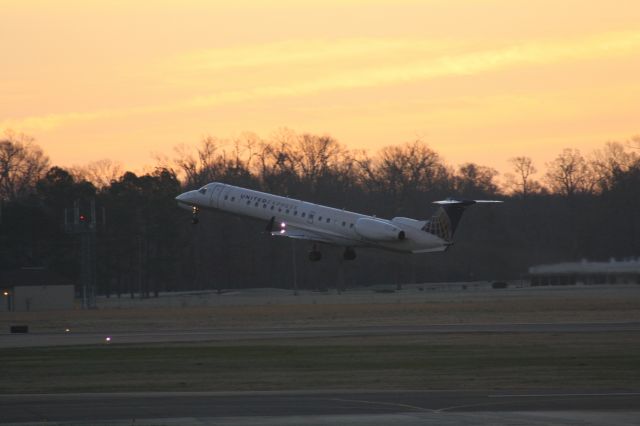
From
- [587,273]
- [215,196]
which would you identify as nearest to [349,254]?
[215,196]

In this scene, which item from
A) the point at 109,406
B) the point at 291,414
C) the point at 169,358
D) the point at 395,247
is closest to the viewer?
the point at 291,414

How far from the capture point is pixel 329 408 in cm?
2956

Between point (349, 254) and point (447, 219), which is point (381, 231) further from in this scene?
point (349, 254)

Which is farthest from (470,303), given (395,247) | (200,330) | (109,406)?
(109,406)

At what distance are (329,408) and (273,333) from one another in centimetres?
2991

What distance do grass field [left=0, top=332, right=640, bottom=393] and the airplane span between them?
754 inches

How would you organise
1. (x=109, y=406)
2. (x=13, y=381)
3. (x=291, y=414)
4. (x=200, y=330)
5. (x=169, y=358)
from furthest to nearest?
1. (x=200, y=330)
2. (x=169, y=358)
3. (x=13, y=381)
4. (x=109, y=406)
5. (x=291, y=414)

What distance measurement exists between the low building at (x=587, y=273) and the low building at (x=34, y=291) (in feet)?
174

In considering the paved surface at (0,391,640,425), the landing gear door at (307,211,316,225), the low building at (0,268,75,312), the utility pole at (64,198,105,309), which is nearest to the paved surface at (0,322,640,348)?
the landing gear door at (307,211,316,225)

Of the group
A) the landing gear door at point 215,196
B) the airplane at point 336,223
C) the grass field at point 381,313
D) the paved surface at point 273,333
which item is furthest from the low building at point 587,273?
the landing gear door at point 215,196

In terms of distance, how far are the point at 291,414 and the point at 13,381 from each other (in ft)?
45.3

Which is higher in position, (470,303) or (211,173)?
(211,173)

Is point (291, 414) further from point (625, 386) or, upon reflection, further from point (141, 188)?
point (141, 188)

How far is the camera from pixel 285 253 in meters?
138
